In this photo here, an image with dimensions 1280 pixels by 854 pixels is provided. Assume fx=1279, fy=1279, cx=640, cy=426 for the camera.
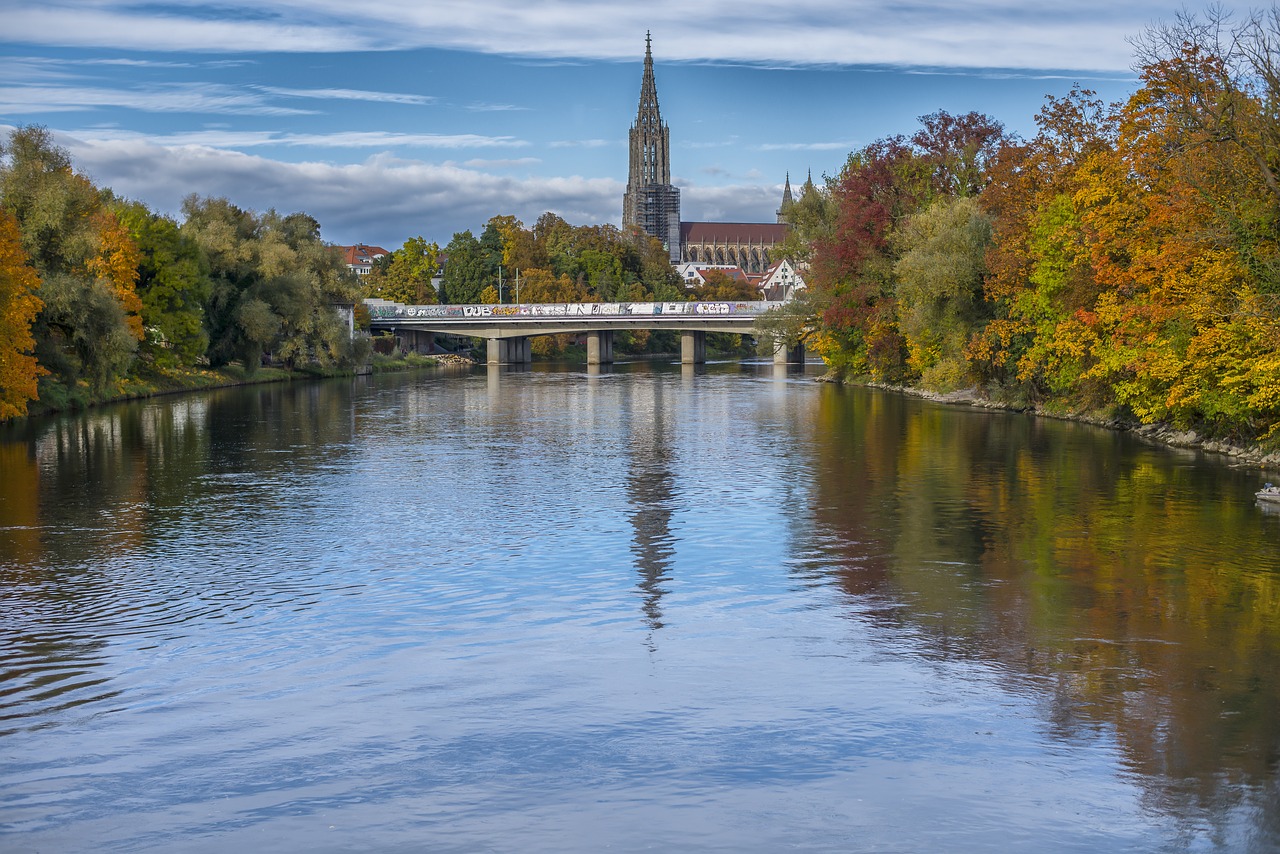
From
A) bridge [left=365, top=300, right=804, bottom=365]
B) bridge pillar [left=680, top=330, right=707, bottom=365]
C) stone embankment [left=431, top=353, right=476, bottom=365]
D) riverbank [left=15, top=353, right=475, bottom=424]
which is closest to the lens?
riverbank [left=15, top=353, right=475, bottom=424]

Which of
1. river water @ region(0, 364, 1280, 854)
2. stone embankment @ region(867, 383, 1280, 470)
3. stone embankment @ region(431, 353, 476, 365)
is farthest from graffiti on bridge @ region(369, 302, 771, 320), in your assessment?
river water @ region(0, 364, 1280, 854)

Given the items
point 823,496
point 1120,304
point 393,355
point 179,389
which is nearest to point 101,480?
point 823,496

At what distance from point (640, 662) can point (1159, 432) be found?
112 feet

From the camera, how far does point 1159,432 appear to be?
44875 millimetres

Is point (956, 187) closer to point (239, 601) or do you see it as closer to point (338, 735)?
point (239, 601)

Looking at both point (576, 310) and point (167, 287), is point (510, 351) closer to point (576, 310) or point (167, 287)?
point (576, 310)

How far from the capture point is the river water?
1130 centimetres

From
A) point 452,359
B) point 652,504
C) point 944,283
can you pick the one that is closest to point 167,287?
point 944,283

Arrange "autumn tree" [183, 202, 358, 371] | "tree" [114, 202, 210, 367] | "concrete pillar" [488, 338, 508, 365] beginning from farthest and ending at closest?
1. "concrete pillar" [488, 338, 508, 365]
2. "autumn tree" [183, 202, 358, 371]
3. "tree" [114, 202, 210, 367]

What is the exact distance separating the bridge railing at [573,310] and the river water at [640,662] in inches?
3236

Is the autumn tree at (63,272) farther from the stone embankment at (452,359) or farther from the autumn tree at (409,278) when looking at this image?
the autumn tree at (409,278)

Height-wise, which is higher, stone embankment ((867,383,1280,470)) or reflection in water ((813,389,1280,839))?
stone embankment ((867,383,1280,470))

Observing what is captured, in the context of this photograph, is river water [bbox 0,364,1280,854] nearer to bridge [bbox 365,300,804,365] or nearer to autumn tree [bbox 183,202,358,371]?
autumn tree [bbox 183,202,358,371]

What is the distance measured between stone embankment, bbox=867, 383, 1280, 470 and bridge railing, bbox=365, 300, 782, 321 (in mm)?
51744
